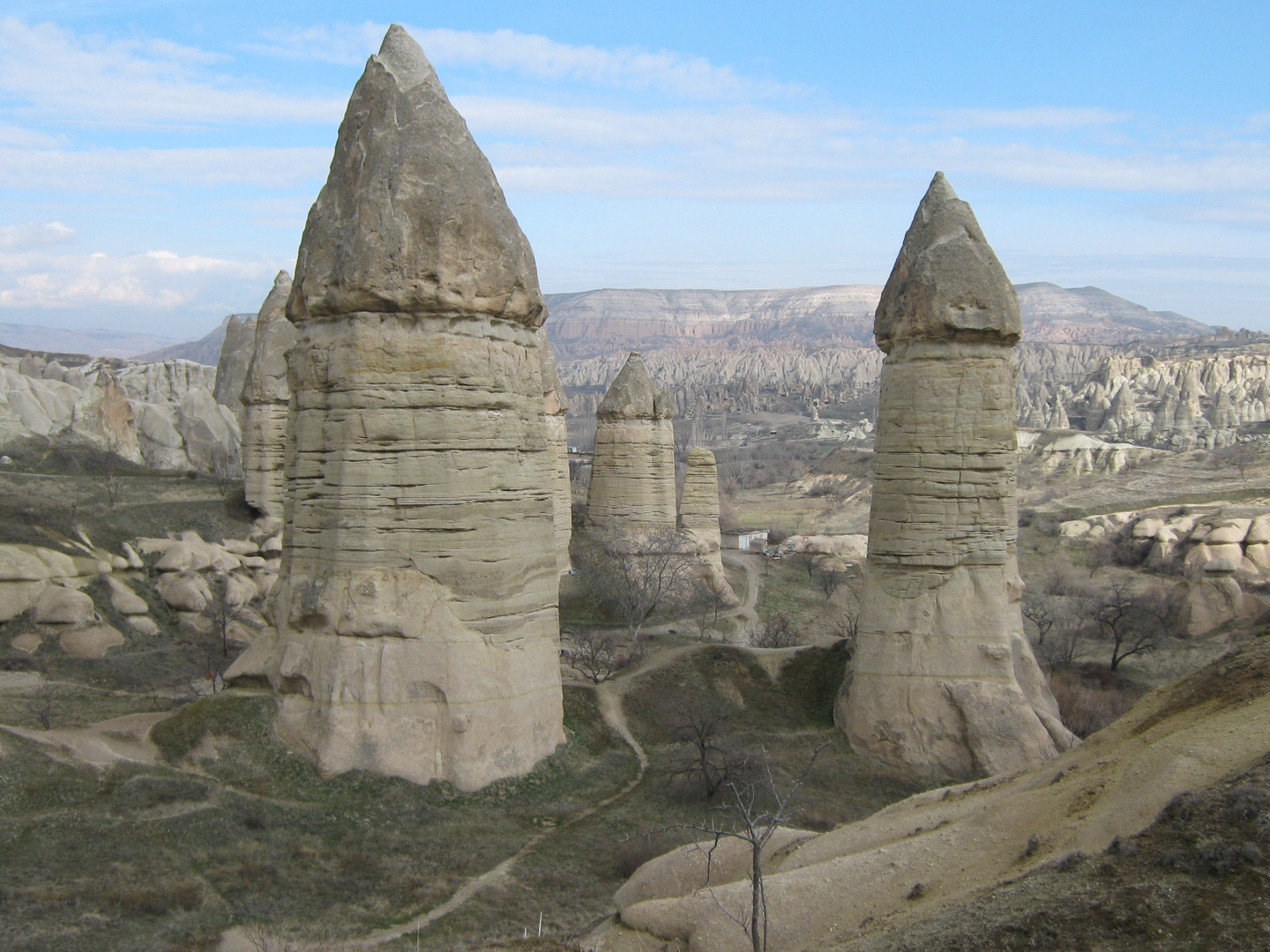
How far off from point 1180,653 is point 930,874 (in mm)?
18984

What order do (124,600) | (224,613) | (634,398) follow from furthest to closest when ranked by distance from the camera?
(634,398)
(224,613)
(124,600)

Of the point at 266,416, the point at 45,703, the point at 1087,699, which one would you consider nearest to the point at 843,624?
the point at 1087,699

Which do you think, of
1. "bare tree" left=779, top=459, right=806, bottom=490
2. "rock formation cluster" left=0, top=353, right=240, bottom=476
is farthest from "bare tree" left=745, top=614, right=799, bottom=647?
"bare tree" left=779, top=459, right=806, bottom=490

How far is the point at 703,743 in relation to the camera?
12773mm

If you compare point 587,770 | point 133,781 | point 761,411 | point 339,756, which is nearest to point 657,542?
point 587,770

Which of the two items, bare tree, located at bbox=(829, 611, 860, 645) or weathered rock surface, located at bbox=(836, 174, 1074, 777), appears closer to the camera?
weathered rock surface, located at bbox=(836, 174, 1074, 777)

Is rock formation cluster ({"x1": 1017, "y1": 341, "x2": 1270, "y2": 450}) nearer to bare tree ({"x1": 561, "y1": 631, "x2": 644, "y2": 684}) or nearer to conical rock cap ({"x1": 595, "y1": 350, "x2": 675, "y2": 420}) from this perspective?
conical rock cap ({"x1": 595, "y1": 350, "x2": 675, "y2": 420})

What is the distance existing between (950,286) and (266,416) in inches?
761

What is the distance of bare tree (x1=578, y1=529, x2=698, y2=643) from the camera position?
26.3 metres

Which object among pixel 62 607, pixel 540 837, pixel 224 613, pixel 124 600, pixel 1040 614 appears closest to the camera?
pixel 540 837

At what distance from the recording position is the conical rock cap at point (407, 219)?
12078 millimetres

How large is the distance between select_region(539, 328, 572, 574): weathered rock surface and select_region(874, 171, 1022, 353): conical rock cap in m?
14.0

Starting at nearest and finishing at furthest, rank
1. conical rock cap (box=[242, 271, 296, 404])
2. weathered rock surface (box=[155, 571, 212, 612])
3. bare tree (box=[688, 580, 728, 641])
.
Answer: weathered rock surface (box=[155, 571, 212, 612])
conical rock cap (box=[242, 271, 296, 404])
bare tree (box=[688, 580, 728, 641])

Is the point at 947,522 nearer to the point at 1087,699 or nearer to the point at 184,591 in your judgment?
the point at 1087,699
